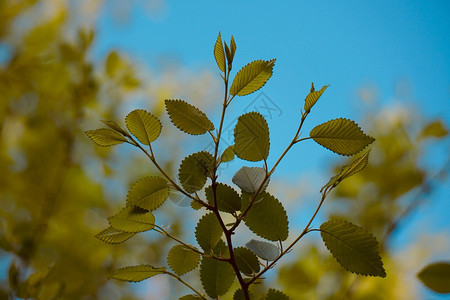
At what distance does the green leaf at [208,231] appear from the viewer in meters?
0.33

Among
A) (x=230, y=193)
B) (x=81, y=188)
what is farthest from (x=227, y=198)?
(x=81, y=188)

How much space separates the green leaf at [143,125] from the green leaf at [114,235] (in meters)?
0.07

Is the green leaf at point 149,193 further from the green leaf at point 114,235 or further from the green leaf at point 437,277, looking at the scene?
the green leaf at point 437,277

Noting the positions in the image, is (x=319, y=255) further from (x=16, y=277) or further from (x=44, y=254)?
(x=44, y=254)

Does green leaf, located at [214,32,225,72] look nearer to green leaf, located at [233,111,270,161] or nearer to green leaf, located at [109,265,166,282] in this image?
green leaf, located at [233,111,270,161]

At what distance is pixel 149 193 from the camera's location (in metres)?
0.32

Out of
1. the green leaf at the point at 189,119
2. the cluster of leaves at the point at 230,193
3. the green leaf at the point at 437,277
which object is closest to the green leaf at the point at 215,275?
the cluster of leaves at the point at 230,193

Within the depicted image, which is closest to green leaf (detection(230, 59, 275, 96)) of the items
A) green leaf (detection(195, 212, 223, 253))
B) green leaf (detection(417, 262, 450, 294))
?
green leaf (detection(195, 212, 223, 253))

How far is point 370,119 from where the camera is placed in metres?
1.16

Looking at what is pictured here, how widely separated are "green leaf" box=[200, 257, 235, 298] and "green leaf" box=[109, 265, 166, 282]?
37 millimetres

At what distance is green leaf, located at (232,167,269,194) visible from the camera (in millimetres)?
311

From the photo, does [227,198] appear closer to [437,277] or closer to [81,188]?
[437,277]

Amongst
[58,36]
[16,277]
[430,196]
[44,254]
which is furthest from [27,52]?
[430,196]

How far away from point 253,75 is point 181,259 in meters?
0.16
